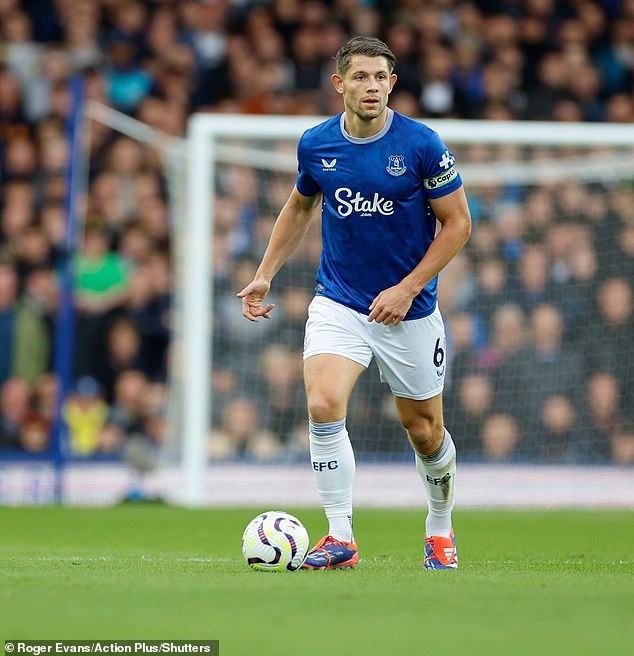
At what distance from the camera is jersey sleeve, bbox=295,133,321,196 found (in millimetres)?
6637

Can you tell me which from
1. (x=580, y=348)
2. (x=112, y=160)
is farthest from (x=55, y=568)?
(x=112, y=160)

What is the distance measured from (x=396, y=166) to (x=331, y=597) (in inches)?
86.6

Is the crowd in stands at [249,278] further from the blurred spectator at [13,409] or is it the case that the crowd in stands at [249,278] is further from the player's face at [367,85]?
the player's face at [367,85]

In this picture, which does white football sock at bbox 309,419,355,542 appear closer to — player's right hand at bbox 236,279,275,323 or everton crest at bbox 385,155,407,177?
player's right hand at bbox 236,279,275,323

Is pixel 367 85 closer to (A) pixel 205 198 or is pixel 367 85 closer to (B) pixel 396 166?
(B) pixel 396 166

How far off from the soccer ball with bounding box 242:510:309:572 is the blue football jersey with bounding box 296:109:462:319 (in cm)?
108

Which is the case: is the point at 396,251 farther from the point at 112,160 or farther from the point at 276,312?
the point at 112,160

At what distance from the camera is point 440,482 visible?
22.2 ft

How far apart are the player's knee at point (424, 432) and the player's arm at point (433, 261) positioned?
0.55 meters

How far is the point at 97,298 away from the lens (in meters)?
13.8

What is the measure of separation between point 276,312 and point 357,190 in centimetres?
654

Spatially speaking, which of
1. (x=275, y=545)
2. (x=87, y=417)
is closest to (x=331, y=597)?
(x=275, y=545)

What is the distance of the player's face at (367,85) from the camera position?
20.9 ft

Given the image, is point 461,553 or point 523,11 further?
point 523,11
